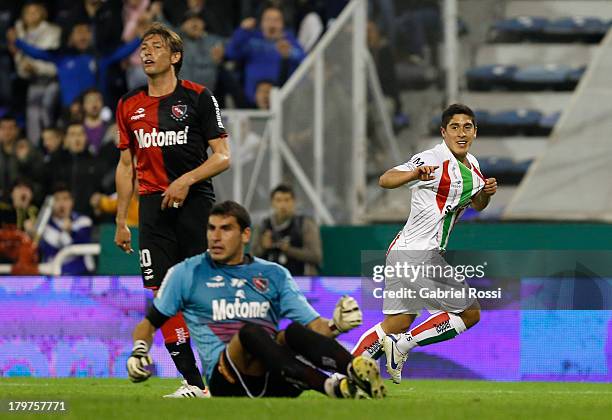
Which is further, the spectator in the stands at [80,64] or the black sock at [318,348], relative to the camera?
the spectator in the stands at [80,64]

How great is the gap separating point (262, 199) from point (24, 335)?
10.3 feet

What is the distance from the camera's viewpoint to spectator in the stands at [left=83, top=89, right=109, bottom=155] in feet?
52.7

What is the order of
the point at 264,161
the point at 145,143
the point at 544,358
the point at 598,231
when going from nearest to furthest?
the point at 145,143 → the point at 544,358 → the point at 598,231 → the point at 264,161

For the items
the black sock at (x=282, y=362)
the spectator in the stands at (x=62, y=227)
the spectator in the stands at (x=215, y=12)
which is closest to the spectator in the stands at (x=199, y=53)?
the spectator in the stands at (x=215, y=12)

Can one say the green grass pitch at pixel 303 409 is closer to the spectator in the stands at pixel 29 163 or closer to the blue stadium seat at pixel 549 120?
the spectator in the stands at pixel 29 163

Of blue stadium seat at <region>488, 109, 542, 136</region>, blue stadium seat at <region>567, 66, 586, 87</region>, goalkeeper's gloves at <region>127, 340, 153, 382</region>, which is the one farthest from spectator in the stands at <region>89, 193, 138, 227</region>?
goalkeeper's gloves at <region>127, 340, 153, 382</region>

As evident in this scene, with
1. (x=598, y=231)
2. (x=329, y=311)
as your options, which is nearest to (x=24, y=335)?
(x=329, y=311)

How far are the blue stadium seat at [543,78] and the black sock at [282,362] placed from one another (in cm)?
1001

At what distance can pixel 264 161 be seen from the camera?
562 inches

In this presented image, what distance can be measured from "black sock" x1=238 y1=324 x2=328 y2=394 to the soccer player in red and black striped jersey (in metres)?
1.68

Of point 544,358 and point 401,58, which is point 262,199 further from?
point 544,358

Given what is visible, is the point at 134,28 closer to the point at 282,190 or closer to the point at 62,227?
the point at 62,227

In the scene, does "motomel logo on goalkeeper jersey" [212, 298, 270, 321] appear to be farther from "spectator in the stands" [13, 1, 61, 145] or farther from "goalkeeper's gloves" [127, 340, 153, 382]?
"spectator in the stands" [13, 1, 61, 145]

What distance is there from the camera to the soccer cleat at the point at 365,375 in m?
7.09
